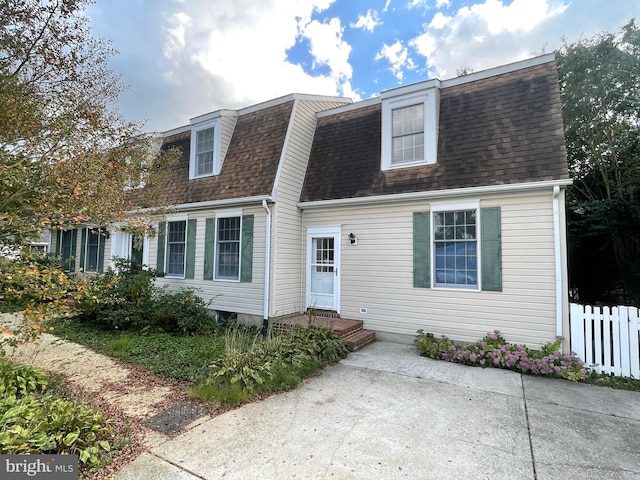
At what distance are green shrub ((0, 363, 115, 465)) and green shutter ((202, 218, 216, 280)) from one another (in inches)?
205

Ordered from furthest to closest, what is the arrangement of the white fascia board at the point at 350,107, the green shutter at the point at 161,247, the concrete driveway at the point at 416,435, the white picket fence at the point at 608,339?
the green shutter at the point at 161,247
the white fascia board at the point at 350,107
the white picket fence at the point at 608,339
the concrete driveway at the point at 416,435

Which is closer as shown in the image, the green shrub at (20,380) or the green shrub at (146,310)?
the green shrub at (20,380)

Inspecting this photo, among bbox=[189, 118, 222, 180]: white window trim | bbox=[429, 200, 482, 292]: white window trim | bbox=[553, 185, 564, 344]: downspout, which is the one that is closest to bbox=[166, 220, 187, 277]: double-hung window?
bbox=[189, 118, 222, 180]: white window trim

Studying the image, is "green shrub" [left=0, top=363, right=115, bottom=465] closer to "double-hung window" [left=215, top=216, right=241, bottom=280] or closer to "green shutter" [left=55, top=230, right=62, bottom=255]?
"double-hung window" [left=215, top=216, right=241, bottom=280]

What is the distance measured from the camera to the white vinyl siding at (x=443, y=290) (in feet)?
18.6

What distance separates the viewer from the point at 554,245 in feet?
18.2

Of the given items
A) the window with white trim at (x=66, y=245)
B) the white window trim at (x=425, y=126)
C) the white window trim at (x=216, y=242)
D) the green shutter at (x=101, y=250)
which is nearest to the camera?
the white window trim at (x=425, y=126)

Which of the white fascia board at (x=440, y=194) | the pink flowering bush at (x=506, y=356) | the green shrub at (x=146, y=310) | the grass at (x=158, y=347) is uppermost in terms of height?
the white fascia board at (x=440, y=194)

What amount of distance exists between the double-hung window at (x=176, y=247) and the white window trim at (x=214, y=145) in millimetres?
1508

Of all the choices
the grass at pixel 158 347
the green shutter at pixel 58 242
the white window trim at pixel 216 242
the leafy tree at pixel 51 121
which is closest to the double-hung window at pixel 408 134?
the white window trim at pixel 216 242

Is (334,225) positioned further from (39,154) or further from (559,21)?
(559,21)

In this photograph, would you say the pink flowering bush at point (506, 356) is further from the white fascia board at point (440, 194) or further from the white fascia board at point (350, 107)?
the white fascia board at point (350, 107)

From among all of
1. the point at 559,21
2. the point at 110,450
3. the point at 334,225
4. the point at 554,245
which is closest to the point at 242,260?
the point at 334,225

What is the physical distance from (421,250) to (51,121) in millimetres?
6650
